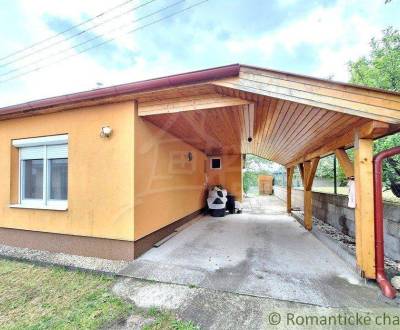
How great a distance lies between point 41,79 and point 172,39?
310 inches

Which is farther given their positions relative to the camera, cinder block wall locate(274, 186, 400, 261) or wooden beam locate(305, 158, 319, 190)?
wooden beam locate(305, 158, 319, 190)

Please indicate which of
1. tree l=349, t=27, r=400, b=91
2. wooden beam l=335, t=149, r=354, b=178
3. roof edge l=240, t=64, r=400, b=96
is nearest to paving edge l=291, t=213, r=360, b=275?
wooden beam l=335, t=149, r=354, b=178

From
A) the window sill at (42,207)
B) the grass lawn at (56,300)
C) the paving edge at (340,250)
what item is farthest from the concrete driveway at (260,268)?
the window sill at (42,207)

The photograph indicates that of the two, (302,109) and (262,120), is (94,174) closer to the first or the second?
(262,120)

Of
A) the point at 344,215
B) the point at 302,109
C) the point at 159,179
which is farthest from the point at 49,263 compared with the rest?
the point at 344,215

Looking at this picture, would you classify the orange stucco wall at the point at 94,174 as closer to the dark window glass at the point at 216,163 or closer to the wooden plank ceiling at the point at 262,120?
the wooden plank ceiling at the point at 262,120

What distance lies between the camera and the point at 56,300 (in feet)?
9.67

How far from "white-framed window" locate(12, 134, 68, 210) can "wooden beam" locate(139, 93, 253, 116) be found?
2.11m

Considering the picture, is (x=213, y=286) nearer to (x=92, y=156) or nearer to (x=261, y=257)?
(x=261, y=257)

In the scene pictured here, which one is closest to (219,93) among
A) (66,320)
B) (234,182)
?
(66,320)

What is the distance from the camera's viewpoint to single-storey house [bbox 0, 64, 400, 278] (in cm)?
325

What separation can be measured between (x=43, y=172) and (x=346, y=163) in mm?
6612

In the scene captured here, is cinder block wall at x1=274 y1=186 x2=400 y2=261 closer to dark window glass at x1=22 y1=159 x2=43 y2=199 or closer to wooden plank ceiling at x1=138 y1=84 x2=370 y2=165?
wooden plank ceiling at x1=138 y1=84 x2=370 y2=165

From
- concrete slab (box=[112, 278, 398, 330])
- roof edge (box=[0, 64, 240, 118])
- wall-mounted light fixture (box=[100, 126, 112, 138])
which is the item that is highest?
roof edge (box=[0, 64, 240, 118])
